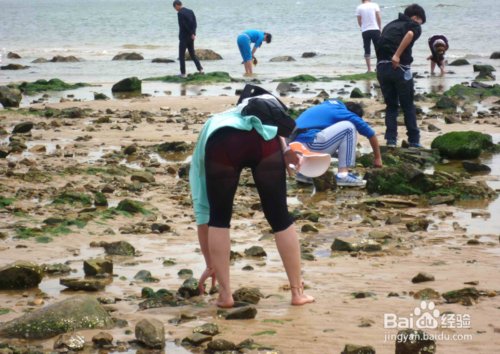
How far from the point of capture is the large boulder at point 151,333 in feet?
9.70

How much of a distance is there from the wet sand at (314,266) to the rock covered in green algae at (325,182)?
12 centimetres

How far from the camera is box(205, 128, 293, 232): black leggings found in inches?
134

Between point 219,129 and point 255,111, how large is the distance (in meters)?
0.24

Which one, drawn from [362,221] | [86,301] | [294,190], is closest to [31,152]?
[294,190]

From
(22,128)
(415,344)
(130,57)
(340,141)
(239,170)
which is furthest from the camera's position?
(130,57)

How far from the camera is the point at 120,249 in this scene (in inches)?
185

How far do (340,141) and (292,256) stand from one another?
379cm

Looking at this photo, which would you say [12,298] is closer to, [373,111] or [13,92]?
[373,111]

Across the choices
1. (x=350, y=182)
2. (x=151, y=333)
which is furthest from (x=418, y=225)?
(x=151, y=333)

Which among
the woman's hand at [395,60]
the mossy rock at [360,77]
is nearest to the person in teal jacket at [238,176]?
the woman's hand at [395,60]

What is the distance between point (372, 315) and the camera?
3.34m

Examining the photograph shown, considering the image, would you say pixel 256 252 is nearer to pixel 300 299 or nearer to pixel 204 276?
pixel 204 276

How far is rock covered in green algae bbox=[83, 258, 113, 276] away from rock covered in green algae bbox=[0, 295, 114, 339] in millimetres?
867

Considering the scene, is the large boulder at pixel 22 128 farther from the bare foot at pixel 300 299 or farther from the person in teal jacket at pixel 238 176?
the bare foot at pixel 300 299
